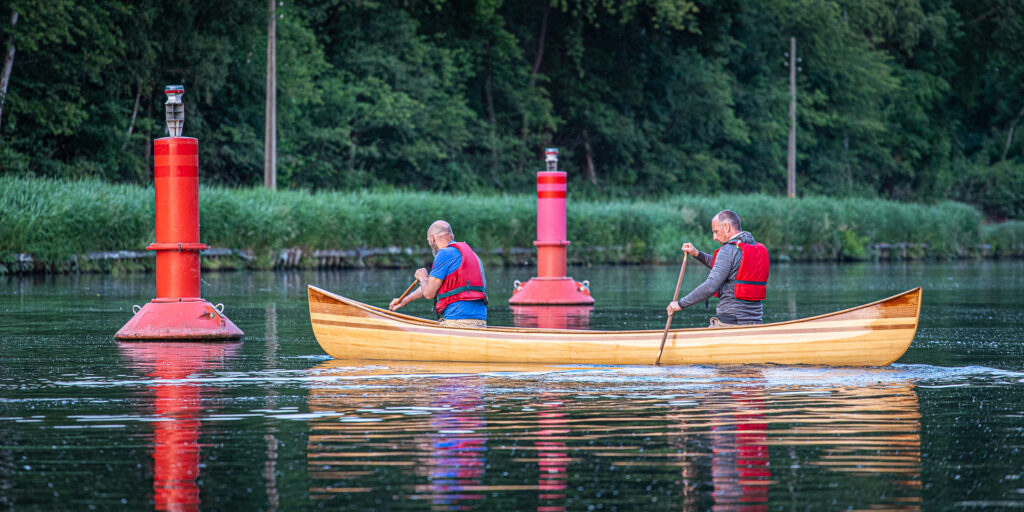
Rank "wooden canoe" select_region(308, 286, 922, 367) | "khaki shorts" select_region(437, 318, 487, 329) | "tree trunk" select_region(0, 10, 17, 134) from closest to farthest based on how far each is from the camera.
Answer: "wooden canoe" select_region(308, 286, 922, 367) → "khaki shorts" select_region(437, 318, 487, 329) → "tree trunk" select_region(0, 10, 17, 134)

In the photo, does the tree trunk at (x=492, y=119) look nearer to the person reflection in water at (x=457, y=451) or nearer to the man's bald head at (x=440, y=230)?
the man's bald head at (x=440, y=230)

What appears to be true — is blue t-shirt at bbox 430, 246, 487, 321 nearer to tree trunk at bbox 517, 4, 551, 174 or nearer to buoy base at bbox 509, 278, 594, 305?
buoy base at bbox 509, 278, 594, 305

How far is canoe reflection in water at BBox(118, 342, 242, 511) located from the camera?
6555 mm

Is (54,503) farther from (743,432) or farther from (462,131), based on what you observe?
(462,131)

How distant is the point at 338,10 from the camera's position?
54938mm

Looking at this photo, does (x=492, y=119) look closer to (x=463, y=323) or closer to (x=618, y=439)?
(x=463, y=323)

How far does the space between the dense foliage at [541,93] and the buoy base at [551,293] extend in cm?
2035

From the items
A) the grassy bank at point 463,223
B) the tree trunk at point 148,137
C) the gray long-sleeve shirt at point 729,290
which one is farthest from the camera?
the tree trunk at point 148,137

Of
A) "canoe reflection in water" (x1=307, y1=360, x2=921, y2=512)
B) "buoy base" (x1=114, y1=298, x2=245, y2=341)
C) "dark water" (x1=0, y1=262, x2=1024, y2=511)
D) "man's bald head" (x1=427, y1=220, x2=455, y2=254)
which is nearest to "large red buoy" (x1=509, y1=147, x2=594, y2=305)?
"dark water" (x1=0, y1=262, x2=1024, y2=511)

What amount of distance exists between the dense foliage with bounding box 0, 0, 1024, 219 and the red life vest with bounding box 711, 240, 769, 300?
2877cm

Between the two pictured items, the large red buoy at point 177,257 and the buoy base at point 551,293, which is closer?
the large red buoy at point 177,257

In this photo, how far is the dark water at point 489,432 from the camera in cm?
646

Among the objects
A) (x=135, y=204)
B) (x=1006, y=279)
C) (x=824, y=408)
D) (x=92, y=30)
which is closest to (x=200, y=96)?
(x=92, y=30)

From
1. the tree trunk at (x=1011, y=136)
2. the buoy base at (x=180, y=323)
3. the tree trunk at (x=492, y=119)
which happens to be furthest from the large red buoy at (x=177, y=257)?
the tree trunk at (x=1011, y=136)
